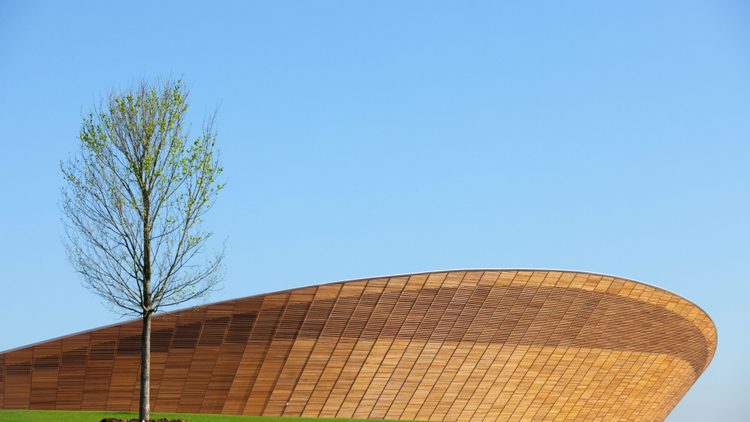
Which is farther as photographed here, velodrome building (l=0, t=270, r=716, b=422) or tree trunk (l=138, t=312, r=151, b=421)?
velodrome building (l=0, t=270, r=716, b=422)

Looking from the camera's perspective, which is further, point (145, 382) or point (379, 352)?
point (379, 352)

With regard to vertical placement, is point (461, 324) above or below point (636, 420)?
above

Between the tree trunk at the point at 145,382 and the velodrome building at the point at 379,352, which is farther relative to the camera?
the velodrome building at the point at 379,352

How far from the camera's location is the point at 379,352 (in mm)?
24219

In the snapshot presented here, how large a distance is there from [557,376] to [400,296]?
870 cm

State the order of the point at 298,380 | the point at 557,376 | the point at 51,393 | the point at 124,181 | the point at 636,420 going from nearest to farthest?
the point at 124,181 → the point at 51,393 → the point at 298,380 → the point at 557,376 → the point at 636,420

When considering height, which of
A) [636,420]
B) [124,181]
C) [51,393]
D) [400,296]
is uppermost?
[124,181]

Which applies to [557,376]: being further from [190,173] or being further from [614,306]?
[190,173]

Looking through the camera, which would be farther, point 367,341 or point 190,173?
point 367,341

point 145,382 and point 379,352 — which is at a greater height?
point 379,352

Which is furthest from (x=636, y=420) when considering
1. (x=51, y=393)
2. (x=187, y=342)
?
(x=51, y=393)

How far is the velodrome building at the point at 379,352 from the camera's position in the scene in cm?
2231

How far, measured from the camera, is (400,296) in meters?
23.5

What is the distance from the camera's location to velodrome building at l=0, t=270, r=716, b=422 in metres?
22.3
